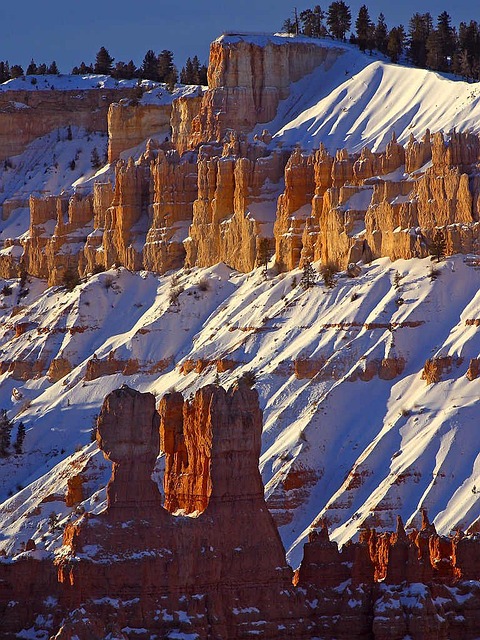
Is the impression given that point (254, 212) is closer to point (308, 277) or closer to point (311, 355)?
point (308, 277)

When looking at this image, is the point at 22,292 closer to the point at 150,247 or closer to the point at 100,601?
the point at 150,247

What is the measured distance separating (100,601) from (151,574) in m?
2.26

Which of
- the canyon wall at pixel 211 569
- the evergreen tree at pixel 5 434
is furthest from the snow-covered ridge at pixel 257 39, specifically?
the canyon wall at pixel 211 569

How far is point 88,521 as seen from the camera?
10081 cm

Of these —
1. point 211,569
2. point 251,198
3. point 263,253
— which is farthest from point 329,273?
point 211,569

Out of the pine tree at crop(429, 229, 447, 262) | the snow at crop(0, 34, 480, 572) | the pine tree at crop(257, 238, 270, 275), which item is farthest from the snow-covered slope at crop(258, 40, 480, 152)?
the pine tree at crop(429, 229, 447, 262)

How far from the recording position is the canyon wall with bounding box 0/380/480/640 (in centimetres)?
9944

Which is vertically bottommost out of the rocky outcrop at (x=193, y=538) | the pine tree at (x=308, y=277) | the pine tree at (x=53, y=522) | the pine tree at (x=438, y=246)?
the pine tree at (x=53, y=522)

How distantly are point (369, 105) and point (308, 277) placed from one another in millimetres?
27654

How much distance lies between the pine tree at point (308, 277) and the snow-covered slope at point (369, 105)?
13.3 m

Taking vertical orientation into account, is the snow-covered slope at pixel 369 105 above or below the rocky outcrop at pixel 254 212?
above

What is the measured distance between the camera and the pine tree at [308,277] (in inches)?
6353

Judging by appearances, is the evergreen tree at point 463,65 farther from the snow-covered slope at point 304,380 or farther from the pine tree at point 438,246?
the pine tree at point 438,246

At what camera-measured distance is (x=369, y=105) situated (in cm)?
18688
